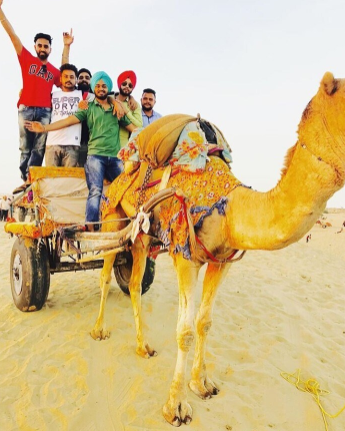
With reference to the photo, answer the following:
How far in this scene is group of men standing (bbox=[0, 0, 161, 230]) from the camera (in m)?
4.31

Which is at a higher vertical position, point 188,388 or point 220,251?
point 220,251

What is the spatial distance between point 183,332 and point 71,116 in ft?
9.86

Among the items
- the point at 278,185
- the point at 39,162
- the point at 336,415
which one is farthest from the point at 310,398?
the point at 39,162

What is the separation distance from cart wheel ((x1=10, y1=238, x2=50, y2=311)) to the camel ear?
3.72m

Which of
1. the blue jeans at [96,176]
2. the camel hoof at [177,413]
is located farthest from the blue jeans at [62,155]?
the camel hoof at [177,413]

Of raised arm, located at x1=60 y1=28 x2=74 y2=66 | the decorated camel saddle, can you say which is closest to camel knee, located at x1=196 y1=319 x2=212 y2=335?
the decorated camel saddle

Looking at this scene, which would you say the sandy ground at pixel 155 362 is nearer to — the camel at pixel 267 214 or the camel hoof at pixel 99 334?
the camel hoof at pixel 99 334

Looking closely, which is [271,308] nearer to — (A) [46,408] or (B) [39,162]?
(A) [46,408]

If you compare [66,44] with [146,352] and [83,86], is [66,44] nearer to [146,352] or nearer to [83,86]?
[83,86]

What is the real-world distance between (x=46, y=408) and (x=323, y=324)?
4121 millimetres

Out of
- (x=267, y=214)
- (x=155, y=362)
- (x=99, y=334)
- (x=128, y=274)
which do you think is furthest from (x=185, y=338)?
(x=128, y=274)

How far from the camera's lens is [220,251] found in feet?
9.23

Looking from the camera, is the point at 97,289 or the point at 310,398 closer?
the point at 310,398

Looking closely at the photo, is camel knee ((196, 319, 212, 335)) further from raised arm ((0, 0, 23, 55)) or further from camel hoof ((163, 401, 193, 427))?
raised arm ((0, 0, 23, 55))
